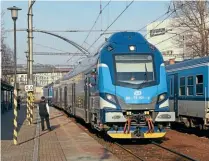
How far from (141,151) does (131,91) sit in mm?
2137

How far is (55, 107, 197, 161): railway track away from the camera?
44.0 ft

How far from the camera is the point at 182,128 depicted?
24562 millimetres

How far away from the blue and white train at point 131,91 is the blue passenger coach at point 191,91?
2.76 meters

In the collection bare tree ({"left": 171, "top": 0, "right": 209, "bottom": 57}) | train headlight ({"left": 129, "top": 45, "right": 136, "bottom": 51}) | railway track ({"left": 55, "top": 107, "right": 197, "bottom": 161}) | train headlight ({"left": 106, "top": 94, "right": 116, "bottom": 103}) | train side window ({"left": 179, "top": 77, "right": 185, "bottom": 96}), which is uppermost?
bare tree ({"left": 171, "top": 0, "right": 209, "bottom": 57})

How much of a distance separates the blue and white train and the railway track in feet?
1.68

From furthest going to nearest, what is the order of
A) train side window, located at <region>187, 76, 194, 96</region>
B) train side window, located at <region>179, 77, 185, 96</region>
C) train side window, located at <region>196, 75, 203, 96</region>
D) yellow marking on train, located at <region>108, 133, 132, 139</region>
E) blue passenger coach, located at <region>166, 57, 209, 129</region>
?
train side window, located at <region>179, 77, 185, 96</region> → train side window, located at <region>187, 76, 194, 96</region> → train side window, located at <region>196, 75, 203, 96</region> → blue passenger coach, located at <region>166, 57, 209, 129</region> → yellow marking on train, located at <region>108, 133, 132, 139</region>

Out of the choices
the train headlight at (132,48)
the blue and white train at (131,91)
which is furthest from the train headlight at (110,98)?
the train headlight at (132,48)

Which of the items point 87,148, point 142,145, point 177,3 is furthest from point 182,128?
point 177,3

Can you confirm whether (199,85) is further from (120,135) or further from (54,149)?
(54,149)

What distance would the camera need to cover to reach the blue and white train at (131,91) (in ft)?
51.8

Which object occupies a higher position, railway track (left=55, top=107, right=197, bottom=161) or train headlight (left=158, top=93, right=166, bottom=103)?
train headlight (left=158, top=93, right=166, bottom=103)

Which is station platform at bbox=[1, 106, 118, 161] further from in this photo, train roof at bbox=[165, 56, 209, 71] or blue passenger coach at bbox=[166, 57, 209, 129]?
train roof at bbox=[165, 56, 209, 71]

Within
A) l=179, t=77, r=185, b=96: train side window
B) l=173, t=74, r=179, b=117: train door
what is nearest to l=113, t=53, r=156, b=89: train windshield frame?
l=179, t=77, r=185, b=96: train side window

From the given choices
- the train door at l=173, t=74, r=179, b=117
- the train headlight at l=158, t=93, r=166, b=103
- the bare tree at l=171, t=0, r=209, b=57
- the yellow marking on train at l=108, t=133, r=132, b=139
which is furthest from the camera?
the bare tree at l=171, t=0, r=209, b=57
